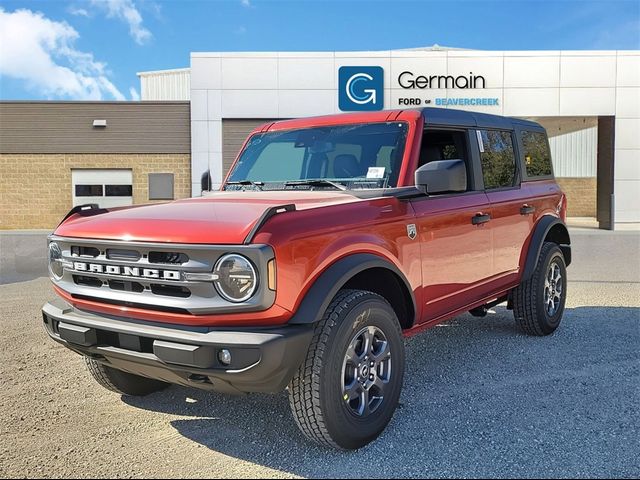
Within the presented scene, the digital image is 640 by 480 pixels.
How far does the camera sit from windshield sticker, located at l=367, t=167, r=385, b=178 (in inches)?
154

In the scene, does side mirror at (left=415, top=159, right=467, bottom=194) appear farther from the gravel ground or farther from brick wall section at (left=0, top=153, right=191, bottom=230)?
brick wall section at (left=0, top=153, right=191, bottom=230)

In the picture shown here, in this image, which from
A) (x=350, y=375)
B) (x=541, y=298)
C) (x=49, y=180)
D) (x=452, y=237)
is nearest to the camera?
(x=350, y=375)

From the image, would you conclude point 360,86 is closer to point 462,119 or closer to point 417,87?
point 417,87

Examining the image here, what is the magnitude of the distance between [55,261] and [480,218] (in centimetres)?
300

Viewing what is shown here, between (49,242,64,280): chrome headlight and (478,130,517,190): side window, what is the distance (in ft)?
10.6

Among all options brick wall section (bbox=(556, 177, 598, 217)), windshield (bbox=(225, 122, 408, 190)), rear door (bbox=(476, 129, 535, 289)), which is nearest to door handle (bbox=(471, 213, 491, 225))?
rear door (bbox=(476, 129, 535, 289))

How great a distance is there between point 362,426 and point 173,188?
18.9 m

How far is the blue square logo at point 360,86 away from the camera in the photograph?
19703 millimetres

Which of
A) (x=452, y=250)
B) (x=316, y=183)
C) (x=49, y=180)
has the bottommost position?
(x=452, y=250)

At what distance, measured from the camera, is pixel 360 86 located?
1980 centimetres

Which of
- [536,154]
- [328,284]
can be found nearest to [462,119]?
[536,154]

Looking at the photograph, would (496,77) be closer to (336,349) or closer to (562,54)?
(562,54)

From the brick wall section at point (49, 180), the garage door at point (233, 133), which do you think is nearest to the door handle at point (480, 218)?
the garage door at point (233, 133)

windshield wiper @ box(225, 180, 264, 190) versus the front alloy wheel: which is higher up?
windshield wiper @ box(225, 180, 264, 190)
